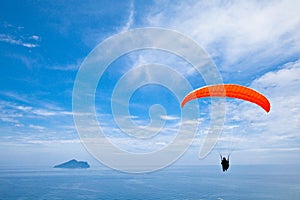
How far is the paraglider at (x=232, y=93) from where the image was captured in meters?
19.5

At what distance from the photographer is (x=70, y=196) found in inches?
4149

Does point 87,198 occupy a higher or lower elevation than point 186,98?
lower

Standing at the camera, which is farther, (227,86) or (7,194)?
(7,194)

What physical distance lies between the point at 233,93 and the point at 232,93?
0.27ft

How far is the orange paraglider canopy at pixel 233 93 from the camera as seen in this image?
19.5 m

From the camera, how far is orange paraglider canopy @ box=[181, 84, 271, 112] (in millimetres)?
19531

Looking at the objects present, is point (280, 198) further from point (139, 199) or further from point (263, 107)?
point (263, 107)

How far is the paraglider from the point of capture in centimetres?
1953

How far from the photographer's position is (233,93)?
66.0 feet

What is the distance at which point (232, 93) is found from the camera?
2016cm

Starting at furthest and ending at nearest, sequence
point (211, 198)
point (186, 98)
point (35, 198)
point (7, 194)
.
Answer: point (7, 194) → point (211, 198) → point (35, 198) → point (186, 98)

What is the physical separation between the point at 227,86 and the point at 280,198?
110331 millimetres

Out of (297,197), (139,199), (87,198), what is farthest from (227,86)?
(297,197)

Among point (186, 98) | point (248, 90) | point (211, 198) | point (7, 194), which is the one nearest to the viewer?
point (248, 90)
